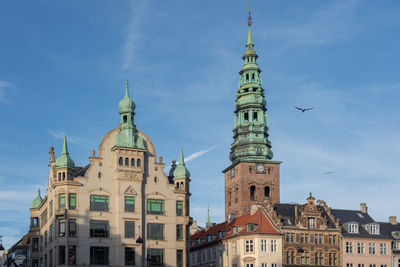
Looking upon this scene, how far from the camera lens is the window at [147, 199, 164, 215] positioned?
105 meters

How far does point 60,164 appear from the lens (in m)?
103

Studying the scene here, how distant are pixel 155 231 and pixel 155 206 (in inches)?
143

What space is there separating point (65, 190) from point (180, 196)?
1684cm

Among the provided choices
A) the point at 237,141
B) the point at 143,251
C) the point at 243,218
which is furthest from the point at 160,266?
the point at 237,141

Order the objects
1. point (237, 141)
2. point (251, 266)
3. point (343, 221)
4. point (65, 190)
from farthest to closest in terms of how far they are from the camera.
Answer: point (237, 141) < point (343, 221) < point (251, 266) < point (65, 190)

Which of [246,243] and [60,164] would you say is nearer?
[60,164]

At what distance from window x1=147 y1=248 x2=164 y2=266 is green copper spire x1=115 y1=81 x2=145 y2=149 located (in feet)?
48.6

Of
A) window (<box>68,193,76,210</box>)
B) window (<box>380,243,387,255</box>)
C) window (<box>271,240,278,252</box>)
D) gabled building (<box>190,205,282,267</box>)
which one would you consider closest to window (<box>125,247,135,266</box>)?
window (<box>68,193,76,210</box>)

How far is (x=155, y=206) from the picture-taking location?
105625 mm

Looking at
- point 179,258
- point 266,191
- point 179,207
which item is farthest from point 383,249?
point 179,207

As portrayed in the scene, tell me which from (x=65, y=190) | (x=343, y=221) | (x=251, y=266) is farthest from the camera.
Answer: (x=343, y=221)

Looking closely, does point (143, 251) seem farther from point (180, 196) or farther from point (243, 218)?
point (243, 218)

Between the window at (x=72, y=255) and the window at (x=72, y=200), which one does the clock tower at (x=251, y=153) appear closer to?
the window at (x=72, y=200)

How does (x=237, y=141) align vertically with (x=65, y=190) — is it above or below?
above
